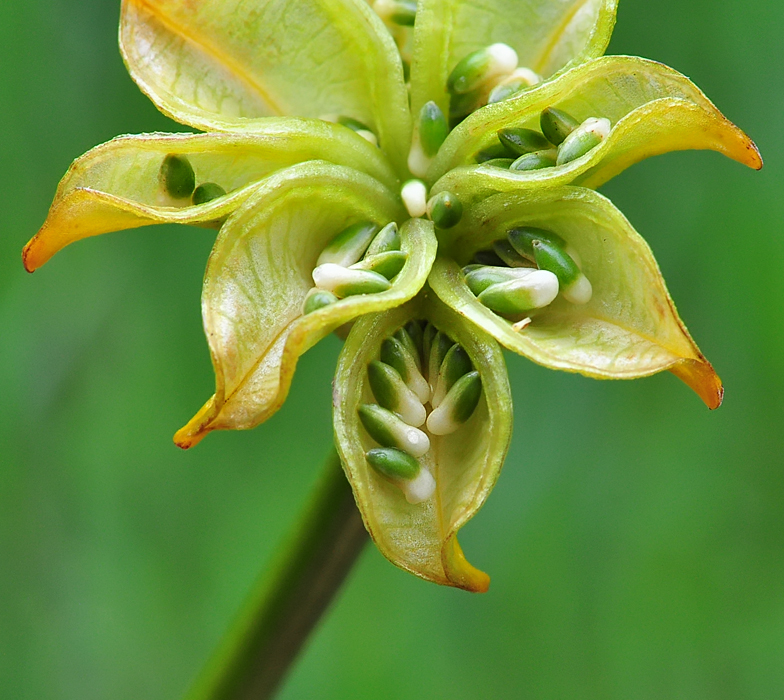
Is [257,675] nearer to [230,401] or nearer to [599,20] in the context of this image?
[230,401]

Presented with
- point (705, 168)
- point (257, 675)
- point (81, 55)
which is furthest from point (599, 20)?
point (81, 55)

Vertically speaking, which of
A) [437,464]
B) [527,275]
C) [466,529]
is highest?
[527,275]

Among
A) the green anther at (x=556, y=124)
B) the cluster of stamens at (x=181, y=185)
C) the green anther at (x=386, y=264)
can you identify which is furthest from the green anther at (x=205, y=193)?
the green anther at (x=556, y=124)

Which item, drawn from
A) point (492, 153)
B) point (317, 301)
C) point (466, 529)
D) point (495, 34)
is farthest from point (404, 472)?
point (466, 529)

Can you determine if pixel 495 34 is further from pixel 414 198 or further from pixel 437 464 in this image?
pixel 437 464

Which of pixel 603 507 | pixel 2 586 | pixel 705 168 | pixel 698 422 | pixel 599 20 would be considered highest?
pixel 599 20

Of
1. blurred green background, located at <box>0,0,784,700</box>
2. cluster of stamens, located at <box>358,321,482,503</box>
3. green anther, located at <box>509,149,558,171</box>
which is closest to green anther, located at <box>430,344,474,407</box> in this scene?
cluster of stamens, located at <box>358,321,482,503</box>

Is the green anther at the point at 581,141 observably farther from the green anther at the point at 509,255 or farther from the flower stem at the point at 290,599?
the flower stem at the point at 290,599
